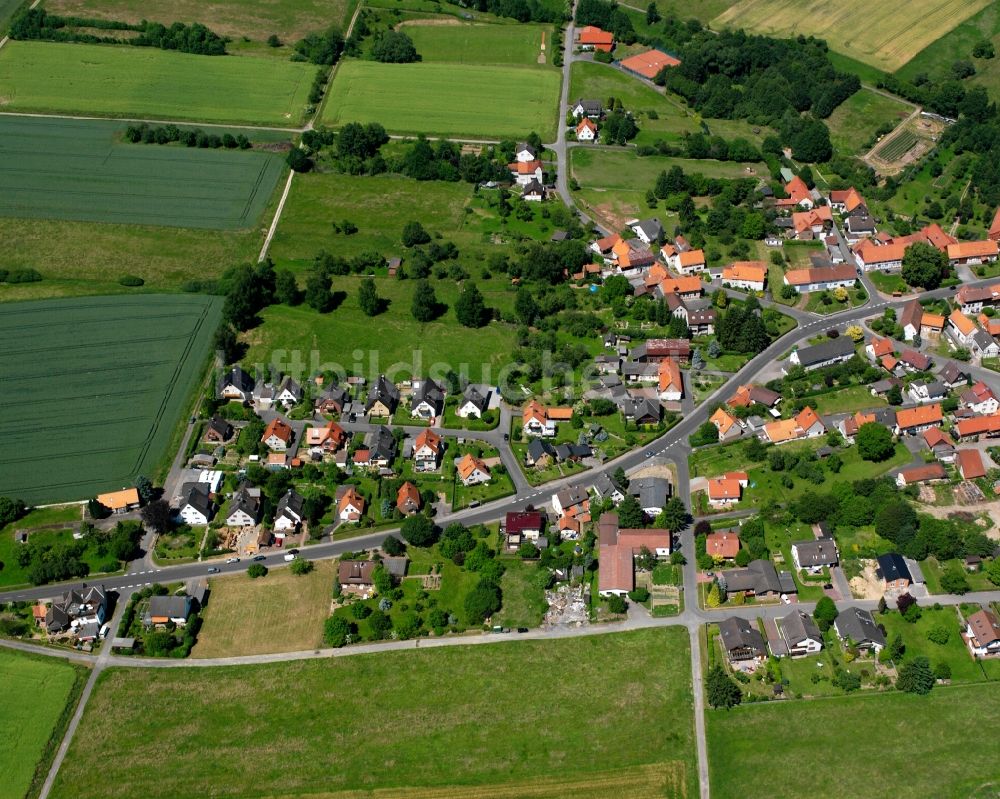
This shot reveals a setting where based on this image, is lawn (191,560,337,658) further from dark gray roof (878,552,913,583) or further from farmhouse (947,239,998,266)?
farmhouse (947,239,998,266)

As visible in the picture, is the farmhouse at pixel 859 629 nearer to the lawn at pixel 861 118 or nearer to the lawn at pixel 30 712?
the lawn at pixel 30 712

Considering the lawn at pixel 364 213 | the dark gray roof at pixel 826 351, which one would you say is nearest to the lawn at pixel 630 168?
the lawn at pixel 364 213

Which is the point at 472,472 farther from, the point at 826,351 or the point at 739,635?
the point at 826,351

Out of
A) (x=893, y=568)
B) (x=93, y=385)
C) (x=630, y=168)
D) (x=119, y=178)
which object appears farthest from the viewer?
(x=630, y=168)

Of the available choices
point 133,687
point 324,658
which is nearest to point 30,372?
point 133,687

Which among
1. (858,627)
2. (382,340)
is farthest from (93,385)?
(858,627)

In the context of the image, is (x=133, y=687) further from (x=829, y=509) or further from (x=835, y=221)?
(x=835, y=221)

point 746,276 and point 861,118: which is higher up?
point 861,118
